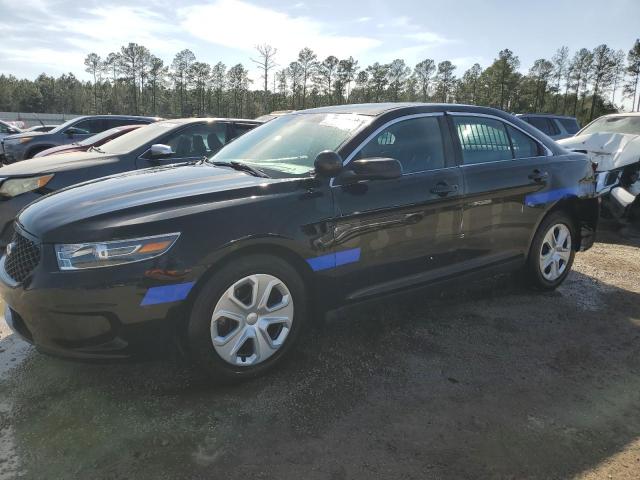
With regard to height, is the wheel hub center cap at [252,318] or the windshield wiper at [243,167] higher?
the windshield wiper at [243,167]

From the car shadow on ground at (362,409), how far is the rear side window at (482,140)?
131 centimetres

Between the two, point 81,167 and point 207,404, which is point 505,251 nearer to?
point 207,404

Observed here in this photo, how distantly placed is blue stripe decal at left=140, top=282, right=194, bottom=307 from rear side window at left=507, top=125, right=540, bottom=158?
3034 millimetres

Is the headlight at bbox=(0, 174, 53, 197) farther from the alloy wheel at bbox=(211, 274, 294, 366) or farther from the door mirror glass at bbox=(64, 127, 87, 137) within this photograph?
the door mirror glass at bbox=(64, 127, 87, 137)

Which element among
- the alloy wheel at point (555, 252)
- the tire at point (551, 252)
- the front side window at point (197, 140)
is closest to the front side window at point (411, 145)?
the tire at point (551, 252)

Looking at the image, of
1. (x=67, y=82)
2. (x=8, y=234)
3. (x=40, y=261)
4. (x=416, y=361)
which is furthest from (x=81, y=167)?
(x=67, y=82)

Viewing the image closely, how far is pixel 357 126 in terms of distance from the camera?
11.2 feet

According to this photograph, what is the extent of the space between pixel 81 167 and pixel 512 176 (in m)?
4.52

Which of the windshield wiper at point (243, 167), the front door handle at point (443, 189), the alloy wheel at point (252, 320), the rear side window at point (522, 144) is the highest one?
the rear side window at point (522, 144)

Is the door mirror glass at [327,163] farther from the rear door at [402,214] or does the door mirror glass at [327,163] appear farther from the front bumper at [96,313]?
the front bumper at [96,313]

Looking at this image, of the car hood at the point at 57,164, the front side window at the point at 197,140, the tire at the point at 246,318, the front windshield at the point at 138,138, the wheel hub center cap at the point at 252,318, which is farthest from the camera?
the front side window at the point at 197,140

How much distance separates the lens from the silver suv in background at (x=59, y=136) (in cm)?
1135

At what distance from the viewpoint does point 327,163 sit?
117 inches

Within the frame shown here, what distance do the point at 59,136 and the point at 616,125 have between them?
11.9 meters
